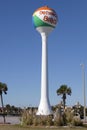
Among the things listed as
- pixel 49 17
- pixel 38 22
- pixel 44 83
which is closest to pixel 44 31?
pixel 38 22

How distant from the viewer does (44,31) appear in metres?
43.1

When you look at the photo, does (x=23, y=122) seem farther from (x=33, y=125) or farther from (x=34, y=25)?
(x=34, y=25)

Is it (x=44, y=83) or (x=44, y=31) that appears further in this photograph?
(x=44, y=83)

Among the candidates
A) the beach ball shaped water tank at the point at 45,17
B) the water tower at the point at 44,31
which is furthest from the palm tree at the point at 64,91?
the beach ball shaped water tank at the point at 45,17

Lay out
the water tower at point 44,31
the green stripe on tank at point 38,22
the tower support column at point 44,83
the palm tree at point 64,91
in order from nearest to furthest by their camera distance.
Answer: the water tower at point 44,31 → the green stripe on tank at point 38,22 → the tower support column at point 44,83 → the palm tree at point 64,91

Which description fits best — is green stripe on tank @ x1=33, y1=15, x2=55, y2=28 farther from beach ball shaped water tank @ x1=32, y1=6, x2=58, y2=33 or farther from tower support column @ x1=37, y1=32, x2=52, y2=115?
tower support column @ x1=37, y1=32, x2=52, y2=115

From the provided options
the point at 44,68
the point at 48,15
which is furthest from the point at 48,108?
the point at 48,15

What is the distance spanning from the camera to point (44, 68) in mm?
42969

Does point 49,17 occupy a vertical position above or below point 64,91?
above

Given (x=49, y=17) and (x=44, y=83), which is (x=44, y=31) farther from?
(x=44, y=83)

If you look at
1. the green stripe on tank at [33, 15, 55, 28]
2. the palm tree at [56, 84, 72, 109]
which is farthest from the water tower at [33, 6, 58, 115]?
the palm tree at [56, 84, 72, 109]

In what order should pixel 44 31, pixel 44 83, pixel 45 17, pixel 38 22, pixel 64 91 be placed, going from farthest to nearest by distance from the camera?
pixel 64 91
pixel 44 83
pixel 44 31
pixel 38 22
pixel 45 17

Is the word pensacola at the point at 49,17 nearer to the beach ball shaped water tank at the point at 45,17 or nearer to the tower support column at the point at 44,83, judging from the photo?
the beach ball shaped water tank at the point at 45,17

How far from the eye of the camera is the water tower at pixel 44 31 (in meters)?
41.3
